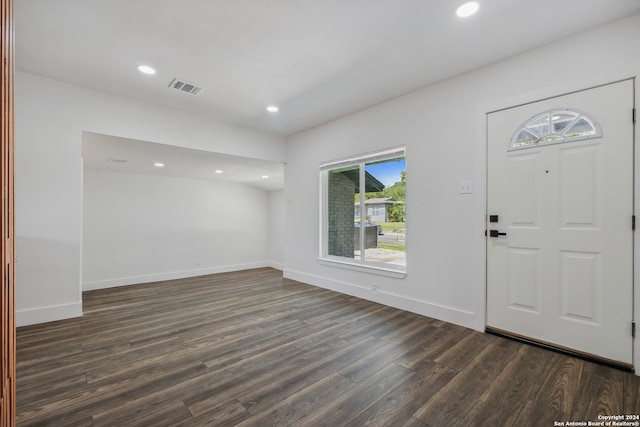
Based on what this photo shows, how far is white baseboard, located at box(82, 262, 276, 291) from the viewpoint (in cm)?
482

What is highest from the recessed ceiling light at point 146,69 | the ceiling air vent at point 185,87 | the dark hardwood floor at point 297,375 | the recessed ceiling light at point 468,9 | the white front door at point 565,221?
the recessed ceiling light at point 468,9

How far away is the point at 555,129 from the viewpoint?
2.50m

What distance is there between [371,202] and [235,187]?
12.3 feet

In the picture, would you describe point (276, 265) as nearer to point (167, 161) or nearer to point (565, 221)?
point (167, 161)

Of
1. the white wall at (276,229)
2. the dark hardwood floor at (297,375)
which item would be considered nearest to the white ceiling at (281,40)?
the dark hardwood floor at (297,375)

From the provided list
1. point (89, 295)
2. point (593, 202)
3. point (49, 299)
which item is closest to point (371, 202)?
point (593, 202)

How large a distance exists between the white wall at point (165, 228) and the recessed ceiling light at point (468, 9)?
5478 millimetres

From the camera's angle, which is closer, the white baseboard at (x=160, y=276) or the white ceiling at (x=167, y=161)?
the white ceiling at (x=167, y=161)

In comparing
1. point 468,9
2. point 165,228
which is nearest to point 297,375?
point 468,9

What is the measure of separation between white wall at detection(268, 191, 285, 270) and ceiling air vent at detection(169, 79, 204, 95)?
12.0ft

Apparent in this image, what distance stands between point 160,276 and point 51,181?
2.80 metres

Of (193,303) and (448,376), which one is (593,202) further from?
(193,303)

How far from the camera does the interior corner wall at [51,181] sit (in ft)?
9.86

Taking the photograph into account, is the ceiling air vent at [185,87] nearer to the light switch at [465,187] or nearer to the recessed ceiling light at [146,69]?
the recessed ceiling light at [146,69]
